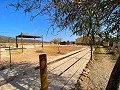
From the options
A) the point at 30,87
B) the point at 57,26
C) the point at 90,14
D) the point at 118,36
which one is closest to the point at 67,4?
the point at 90,14

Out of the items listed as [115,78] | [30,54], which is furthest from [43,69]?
[30,54]

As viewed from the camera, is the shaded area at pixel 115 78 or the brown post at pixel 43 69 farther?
the shaded area at pixel 115 78

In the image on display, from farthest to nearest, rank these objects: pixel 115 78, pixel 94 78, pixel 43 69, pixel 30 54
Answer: pixel 30 54, pixel 94 78, pixel 115 78, pixel 43 69

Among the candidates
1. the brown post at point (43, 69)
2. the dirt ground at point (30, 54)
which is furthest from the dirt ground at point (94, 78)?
the dirt ground at point (30, 54)

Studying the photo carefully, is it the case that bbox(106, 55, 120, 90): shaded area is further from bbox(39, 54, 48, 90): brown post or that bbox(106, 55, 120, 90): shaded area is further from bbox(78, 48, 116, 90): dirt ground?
bbox(39, 54, 48, 90): brown post

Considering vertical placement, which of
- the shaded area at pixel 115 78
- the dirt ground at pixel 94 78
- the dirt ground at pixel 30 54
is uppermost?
the shaded area at pixel 115 78

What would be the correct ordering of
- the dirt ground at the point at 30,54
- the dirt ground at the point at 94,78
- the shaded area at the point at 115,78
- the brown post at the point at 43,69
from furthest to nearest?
the dirt ground at the point at 30,54
the dirt ground at the point at 94,78
the shaded area at the point at 115,78
the brown post at the point at 43,69

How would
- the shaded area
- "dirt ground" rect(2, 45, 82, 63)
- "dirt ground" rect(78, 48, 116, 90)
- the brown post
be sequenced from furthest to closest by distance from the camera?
"dirt ground" rect(2, 45, 82, 63)
"dirt ground" rect(78, 48, 116, 90)
the shaded area
the brown post

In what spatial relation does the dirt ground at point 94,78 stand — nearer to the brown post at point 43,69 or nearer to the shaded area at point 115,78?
the shaded area at point 115,78

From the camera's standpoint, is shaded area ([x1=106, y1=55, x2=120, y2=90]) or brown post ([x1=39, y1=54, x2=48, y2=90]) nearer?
brown post ([x1=39, y1=54, x2=48, y2=90])

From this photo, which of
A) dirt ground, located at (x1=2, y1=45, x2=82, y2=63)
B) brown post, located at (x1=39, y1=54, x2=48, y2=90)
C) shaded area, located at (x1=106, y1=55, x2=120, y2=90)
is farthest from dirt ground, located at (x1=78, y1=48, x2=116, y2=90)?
dirt ground, located at (x1=2, y1=45, x2=82, y2=63)

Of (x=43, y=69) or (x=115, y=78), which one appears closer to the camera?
(x=43, y=69)

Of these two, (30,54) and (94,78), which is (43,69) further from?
(30,54)

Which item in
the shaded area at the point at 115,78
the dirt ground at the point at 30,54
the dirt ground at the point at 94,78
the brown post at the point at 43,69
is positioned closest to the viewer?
the brown post at the point at 43,69
